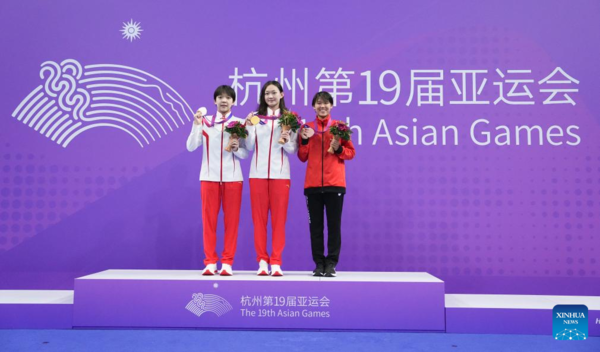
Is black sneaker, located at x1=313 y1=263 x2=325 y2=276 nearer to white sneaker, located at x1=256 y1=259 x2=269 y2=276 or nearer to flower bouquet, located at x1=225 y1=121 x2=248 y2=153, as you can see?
white sneaker, located at x1=256 y1=259 x2=269 y2=276

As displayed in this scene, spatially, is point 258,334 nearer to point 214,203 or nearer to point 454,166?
point 214,203

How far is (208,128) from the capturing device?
3.86 metres

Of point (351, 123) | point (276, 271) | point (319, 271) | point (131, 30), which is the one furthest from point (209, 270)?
point (131, 30)

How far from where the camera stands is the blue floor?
Answer: 3000mm

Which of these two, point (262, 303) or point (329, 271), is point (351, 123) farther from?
point (262, 303)

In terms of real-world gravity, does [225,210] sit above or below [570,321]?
above

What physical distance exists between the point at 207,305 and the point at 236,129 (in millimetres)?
1271

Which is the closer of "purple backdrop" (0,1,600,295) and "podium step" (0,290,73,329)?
"podium step" (0,290,73,329)

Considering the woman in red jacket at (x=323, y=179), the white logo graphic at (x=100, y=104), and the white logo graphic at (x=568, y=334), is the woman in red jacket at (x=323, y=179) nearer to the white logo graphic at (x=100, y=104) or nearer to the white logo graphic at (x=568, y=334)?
the white logo graphic at (x=100, y=104)

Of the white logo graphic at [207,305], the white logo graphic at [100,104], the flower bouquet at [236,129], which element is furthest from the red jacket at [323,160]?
the white logo graphic at [100,104]

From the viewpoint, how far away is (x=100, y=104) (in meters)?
4.80

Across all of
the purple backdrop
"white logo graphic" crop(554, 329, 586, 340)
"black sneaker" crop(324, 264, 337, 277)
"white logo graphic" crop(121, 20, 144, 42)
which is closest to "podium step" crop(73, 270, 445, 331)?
"black sneaker" crop(324, 264, 337, 277)

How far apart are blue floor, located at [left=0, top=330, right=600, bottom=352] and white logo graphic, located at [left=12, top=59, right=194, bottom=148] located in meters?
2.04

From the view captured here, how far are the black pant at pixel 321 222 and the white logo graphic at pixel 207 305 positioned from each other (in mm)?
801
